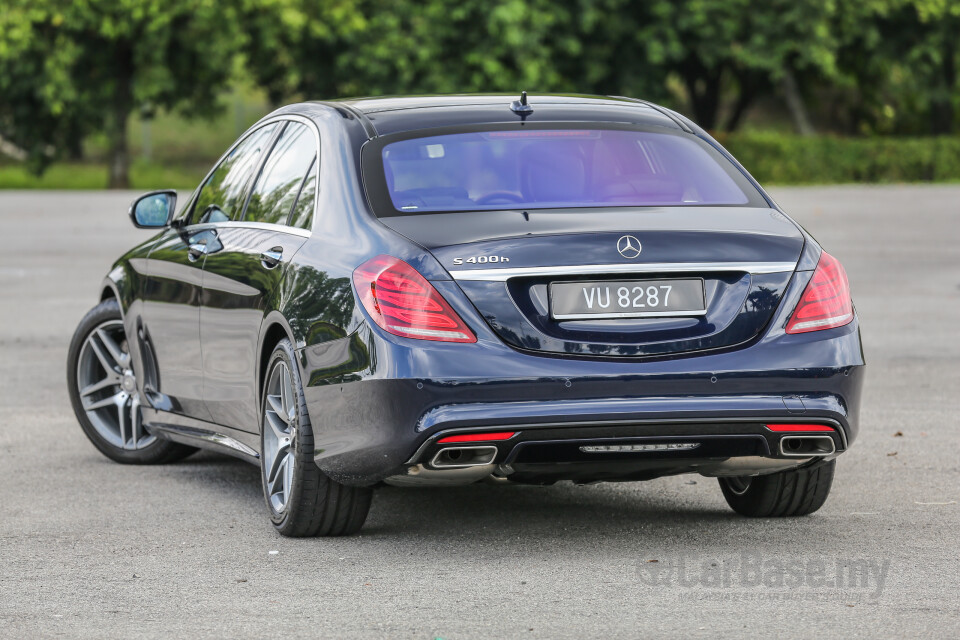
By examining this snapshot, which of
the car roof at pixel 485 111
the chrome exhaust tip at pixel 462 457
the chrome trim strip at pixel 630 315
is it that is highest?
A: the car roof at pixel 485 111

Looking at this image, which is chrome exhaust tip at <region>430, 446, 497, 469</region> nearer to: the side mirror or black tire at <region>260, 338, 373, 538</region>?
black tire at <region>260, 338, 373, 538</region>

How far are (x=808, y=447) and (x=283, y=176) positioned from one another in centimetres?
230

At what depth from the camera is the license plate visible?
18.0 feet

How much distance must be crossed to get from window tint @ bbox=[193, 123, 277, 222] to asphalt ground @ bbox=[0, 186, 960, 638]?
1.19 meters

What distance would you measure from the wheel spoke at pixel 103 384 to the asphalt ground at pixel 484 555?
319mm

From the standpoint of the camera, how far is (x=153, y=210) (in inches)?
297

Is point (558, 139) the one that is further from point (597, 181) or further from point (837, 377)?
point (837, 377)

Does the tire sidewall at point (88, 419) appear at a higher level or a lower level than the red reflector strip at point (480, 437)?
lower

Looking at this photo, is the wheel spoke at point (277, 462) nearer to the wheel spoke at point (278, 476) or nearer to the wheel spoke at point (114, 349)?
the wheel spoke at point (278, 476)

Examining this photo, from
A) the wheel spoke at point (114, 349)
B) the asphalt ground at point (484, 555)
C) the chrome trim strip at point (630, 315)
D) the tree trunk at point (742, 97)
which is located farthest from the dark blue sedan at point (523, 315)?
the tree trunk at point (742, 97)

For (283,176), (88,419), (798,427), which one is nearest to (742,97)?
(88,419)

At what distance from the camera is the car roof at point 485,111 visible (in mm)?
6367

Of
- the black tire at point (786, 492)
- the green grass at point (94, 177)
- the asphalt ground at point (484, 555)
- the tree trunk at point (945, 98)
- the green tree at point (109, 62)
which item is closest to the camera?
the asphalt ground at point (484, 555)

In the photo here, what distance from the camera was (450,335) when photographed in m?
5.43
